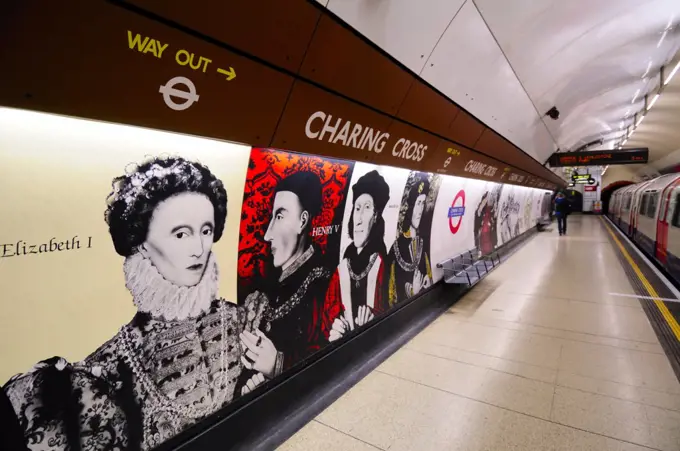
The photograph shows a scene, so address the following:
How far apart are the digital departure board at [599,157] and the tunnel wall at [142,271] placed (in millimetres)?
10095

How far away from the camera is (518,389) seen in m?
3.19

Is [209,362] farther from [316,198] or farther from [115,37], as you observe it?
[115,37]

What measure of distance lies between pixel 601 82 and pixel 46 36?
Answer: 7413 millimetres

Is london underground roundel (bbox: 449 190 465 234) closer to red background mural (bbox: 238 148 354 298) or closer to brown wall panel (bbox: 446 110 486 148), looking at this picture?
brown wall panel (bbox: 446 110 486 148)

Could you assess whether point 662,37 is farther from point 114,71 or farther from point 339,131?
point 114,71

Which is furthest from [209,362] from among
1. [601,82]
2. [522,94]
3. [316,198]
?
[601,82]

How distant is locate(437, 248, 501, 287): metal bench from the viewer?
18.7 feet

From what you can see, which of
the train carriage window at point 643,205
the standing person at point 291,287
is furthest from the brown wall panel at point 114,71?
the train carriage window at point 643,205

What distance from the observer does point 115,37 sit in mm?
1306

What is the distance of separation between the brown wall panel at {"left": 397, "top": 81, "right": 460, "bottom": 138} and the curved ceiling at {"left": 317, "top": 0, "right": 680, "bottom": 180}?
10 centimetres

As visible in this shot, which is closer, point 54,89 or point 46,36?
point 46,36

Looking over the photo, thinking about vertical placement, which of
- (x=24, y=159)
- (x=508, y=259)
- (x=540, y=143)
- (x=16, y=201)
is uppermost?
(x=540, y=143)

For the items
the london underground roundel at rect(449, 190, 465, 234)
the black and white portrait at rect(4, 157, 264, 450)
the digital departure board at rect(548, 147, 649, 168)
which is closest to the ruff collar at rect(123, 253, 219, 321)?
the black and white portrait at rect(4, 157, 264, 450)

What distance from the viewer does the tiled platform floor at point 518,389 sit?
2.55 meters
